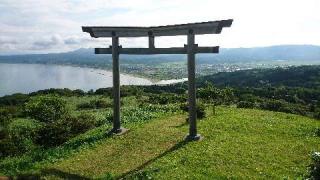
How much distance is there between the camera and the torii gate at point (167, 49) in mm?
17625

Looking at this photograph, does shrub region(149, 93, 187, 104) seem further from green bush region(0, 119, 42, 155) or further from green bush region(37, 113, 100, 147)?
green bush region(37, 113, 100, 147)

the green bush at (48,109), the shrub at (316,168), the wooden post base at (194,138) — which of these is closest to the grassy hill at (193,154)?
the wooden post base at (194,138)

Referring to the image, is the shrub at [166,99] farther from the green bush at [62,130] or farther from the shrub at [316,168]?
the shrub at [316,168]

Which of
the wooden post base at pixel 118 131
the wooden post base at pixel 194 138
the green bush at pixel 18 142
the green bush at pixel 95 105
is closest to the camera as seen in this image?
the wooden post base at pixel 194 138

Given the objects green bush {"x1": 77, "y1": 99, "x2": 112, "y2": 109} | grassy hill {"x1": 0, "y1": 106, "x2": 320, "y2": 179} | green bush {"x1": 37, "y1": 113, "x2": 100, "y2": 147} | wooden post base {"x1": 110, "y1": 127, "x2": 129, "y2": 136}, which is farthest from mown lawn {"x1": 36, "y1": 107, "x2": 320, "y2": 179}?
green bush {"x1": 77, "y1": 99, "x2": 112, "y2": 109}

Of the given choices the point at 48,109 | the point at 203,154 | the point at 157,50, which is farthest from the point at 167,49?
the point at 48,109

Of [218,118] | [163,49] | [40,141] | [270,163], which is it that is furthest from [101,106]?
[270,163]

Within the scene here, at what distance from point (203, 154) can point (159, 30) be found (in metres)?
6.58

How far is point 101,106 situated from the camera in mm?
53250

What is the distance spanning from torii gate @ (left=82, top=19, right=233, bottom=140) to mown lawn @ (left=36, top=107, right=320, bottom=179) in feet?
4.89

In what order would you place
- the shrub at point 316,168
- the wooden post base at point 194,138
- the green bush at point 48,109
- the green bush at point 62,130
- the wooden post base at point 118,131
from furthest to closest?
the green bush at point 48,109
the green bush at point 62,130
the wooden post base at point 118,131
the wooden post base at point 194,138
the shrub at point 316,168

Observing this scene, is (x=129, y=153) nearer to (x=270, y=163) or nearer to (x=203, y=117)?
(x=270, y=163)

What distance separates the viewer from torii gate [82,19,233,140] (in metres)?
17.6

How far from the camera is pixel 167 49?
1942 cm
